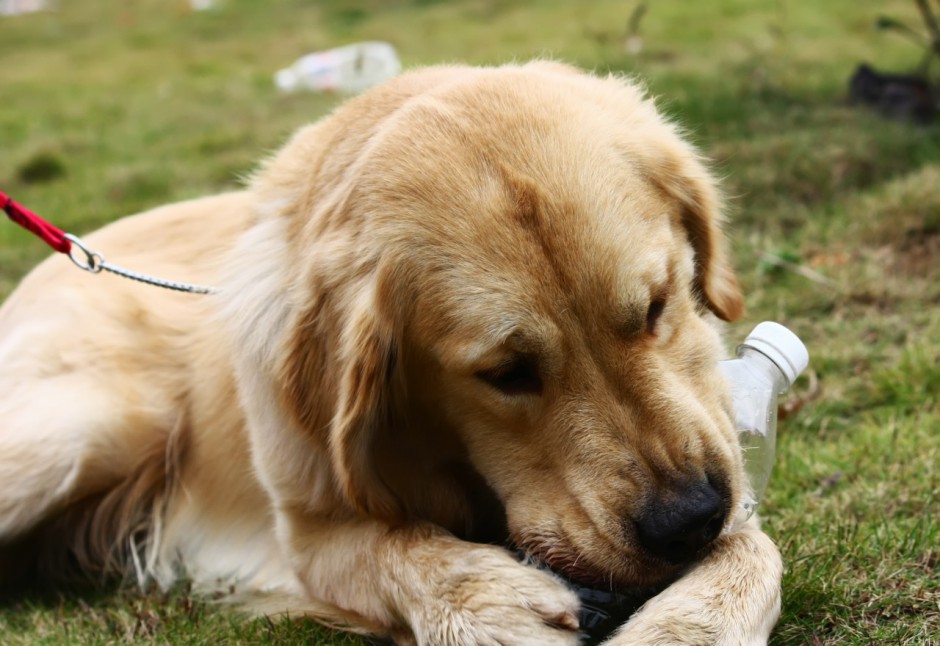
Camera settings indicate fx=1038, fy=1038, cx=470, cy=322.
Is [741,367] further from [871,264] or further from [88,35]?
[88,35]

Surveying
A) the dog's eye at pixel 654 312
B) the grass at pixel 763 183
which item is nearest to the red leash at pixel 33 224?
the grass at pixel 763 183

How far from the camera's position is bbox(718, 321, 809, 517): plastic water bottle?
122 inches

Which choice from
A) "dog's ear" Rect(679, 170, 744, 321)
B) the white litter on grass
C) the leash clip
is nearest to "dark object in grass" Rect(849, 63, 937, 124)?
"dog's ear" Rect(679, 170, 744, 321)

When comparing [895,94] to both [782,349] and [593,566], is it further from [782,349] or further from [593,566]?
[593,566]

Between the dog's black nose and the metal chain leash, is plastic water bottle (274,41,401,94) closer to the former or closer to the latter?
the metal chain leash

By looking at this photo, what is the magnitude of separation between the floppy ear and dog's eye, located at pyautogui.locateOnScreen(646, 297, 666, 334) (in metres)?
0.71

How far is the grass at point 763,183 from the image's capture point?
3.27 m

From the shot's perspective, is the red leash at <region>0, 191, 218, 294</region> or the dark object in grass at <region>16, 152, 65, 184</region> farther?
the dark object in grass at <region>16, 152, 65, 184</region>

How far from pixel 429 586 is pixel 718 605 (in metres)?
0.77

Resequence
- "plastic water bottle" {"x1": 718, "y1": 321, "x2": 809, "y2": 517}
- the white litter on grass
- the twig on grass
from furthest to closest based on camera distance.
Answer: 1. the white litter on grass
2. the twig on grass
3. "plastic water bottle" {"x1": 718, "y1": 321, "x2": 809, "y2": 517}

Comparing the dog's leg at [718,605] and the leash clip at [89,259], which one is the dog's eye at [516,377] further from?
the leash clip at [89,259]

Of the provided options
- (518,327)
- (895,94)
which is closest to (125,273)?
(518,327)

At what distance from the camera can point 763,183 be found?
6781 mm

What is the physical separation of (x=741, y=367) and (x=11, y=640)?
8.53 feet
